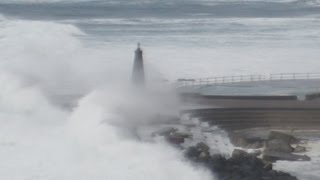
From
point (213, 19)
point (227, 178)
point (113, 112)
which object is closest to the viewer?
point (227, 178)

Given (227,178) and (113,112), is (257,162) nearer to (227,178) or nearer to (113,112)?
(227,178)

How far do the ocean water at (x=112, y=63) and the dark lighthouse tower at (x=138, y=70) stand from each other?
321 mm

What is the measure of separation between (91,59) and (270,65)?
5769 millimetres

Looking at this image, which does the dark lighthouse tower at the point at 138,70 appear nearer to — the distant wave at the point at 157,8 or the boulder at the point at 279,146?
the boulder at the point at 279,146

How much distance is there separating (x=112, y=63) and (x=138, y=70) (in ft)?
36.2

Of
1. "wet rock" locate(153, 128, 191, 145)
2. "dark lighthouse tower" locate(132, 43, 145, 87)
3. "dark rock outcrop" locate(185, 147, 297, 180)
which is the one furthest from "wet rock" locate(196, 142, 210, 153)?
"dark lighthouse tower" locate(132, 43, 145, 87)

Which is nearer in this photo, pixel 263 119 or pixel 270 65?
pixel 263 119

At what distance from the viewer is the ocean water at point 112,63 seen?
1927 cm

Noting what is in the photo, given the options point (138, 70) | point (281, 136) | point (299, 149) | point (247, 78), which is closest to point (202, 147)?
point (281, 136)

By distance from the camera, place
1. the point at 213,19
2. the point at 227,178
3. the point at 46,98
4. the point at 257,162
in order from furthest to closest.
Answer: the point at 213,19, the point at 46,98, the point at 257,162, the point at 227,178

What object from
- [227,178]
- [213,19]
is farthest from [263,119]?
[213,19]

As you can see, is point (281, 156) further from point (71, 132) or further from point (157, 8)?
point (157, 8)

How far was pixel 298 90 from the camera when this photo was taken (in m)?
26.6

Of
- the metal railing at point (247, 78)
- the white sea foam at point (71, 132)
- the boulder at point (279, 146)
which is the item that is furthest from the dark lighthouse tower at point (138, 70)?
the metal railing at point (247, 78)
